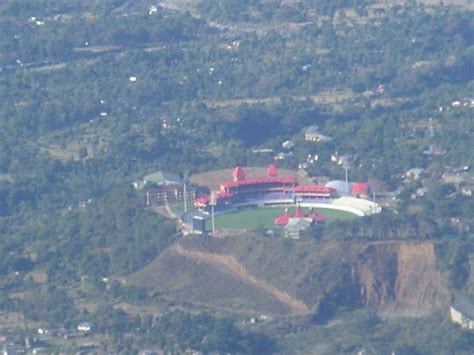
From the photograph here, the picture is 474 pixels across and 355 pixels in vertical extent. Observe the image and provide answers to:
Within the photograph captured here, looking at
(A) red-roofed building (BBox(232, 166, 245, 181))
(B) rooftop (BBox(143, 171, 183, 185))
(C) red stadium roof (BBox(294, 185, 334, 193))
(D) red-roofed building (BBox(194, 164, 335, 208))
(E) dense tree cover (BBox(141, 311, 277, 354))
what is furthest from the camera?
(B) rooftop (BBox(143, 171, 183, 185))

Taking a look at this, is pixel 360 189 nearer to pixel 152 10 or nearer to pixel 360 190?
pixel 360 190

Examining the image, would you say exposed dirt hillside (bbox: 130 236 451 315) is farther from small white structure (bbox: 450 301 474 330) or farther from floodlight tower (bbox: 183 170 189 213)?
floodlight tower (bbox: 183 170 189 213)

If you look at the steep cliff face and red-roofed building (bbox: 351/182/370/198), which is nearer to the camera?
the steep cliff face

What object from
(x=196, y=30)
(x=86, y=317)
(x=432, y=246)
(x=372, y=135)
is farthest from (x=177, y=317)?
(x=196, y=30)

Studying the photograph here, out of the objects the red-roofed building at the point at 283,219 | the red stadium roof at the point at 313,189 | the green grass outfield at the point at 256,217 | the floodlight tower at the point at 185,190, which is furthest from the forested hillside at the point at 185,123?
the red-roofed building at the point at 283,219

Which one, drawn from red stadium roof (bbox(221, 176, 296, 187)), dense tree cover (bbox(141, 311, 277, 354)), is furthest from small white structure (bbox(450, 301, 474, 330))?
red stadium roof (bbox(221, 176, 296, 187))

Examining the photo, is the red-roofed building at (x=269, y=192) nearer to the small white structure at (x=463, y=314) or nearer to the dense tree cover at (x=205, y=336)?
the dense tree cover at (x=205, y=336)

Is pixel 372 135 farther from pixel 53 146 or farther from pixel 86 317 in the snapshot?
pixel 86 317
